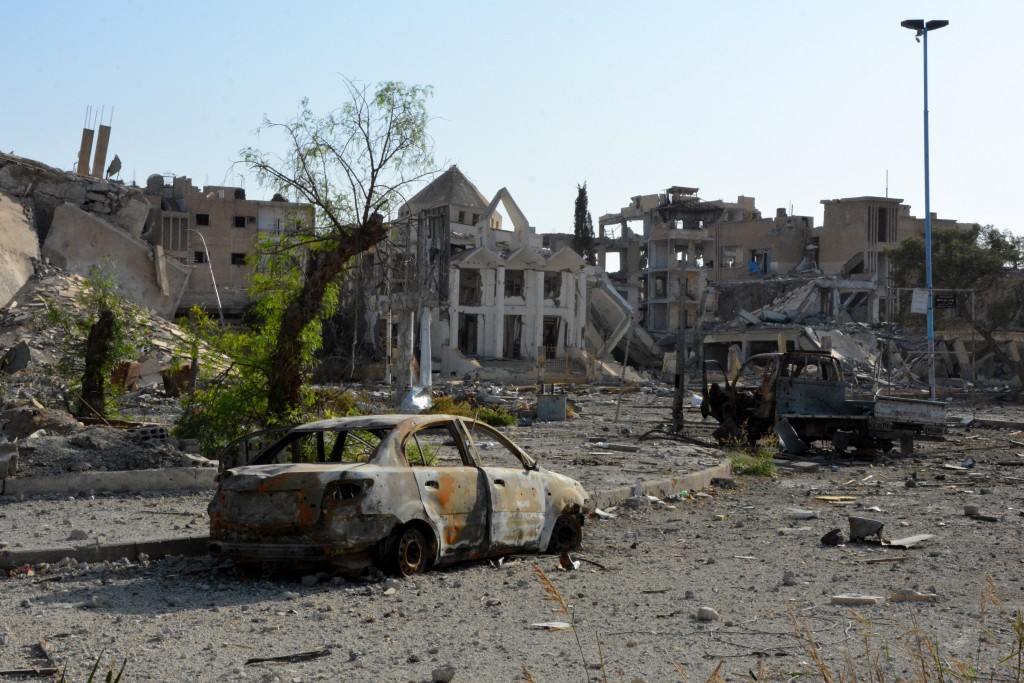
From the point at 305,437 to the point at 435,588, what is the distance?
2.58 meters

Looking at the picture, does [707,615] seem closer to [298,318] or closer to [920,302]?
[298,318]

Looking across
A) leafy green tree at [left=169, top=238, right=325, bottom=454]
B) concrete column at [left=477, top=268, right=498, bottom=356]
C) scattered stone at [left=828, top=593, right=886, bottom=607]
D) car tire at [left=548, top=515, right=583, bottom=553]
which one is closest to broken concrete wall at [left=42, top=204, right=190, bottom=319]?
concrete column at [left=477, top=268, right=498, bottom=356]

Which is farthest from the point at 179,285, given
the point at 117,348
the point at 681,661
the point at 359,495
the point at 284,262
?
the point at 681,661

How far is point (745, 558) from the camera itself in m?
10.2

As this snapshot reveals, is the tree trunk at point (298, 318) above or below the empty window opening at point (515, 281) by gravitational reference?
below

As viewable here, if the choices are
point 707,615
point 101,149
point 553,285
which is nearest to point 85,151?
point 101,149

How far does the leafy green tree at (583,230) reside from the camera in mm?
89500

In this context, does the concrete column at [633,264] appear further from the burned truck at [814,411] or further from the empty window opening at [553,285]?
the burned truck at [814,411]

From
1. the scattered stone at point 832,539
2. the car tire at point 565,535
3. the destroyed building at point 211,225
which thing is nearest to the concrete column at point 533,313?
the destroyed building at point 211,225

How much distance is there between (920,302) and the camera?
32.0 meters

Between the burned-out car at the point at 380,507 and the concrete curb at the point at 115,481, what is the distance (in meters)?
4.41

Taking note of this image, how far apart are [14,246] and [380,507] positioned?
32.4 m

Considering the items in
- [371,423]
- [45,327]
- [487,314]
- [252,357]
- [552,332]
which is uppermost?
[487,314]

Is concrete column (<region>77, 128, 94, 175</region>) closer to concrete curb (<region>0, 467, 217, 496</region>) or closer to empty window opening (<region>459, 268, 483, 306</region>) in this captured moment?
empty window opening (<region>459, 268, 483, 306</region>)
